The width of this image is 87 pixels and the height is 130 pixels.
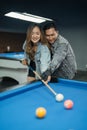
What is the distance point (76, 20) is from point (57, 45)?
449 centimetres

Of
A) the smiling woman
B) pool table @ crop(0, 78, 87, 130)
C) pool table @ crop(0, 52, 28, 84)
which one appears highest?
the smiling woman

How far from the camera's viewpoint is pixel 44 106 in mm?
1409

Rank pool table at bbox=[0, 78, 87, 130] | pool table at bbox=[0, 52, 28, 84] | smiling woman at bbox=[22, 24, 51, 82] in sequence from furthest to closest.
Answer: pool table at bbox=[0, 52, 28, 84] → smiling woman at bbox=[22, 24, 51, 82] → pool table at bbox=[0, 78, 87, 130]

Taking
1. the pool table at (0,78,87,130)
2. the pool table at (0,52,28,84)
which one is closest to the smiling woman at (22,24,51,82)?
the pool table at (0,78,87,130)

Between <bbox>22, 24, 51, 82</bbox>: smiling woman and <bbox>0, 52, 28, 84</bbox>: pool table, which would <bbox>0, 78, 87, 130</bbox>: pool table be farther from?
<bbox>0, 52, 28, 84</bbox>: pool table

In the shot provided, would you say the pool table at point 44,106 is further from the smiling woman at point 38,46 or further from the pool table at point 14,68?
the pool table at point 14,68

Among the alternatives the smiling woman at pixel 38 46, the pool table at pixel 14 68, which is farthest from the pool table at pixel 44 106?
the pool table at pixel 14 68

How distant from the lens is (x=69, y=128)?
107 cm

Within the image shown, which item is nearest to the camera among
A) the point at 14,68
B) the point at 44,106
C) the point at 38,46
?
the point at 44,106

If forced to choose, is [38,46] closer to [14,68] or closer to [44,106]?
[44,106]

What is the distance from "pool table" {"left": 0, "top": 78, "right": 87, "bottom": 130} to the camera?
110cm

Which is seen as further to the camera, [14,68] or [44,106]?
[14,68]

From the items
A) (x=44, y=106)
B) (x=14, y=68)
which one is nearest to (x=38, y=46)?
(x=44, y=106)

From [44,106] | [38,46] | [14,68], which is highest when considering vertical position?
[38,46]
